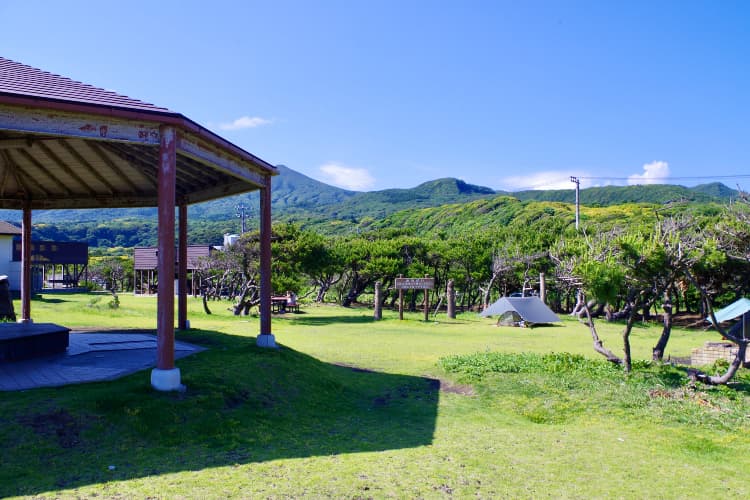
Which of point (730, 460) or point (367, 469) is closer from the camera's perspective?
point (367, 469)

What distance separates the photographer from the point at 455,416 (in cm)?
763

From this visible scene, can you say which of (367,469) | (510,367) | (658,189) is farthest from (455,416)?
(658,189)

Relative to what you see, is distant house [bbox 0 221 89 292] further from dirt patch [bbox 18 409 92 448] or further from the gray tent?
dirt patch [bbox 18 409 92 448]

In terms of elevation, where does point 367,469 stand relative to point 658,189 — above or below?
below

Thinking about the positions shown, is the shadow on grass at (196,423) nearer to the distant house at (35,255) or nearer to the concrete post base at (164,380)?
the concrete post base at (164,380)

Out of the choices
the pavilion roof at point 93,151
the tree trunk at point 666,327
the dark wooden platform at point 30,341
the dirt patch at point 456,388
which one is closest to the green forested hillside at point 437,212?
the tree trunk at point 666,327

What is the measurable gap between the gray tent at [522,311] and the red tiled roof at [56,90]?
18.3 m

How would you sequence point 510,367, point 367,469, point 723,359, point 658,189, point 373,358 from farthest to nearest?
point 658,189, point 373,358, point 723,359, point 510,367, point 367,469

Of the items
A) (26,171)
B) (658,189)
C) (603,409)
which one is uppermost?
(658,189)

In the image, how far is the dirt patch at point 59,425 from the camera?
5.19m

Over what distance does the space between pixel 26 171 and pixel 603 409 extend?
12.4 metres

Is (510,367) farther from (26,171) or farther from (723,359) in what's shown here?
(26,171)

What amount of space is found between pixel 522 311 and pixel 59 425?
1959cm

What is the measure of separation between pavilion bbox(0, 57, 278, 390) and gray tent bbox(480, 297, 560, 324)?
1417 centimetres
